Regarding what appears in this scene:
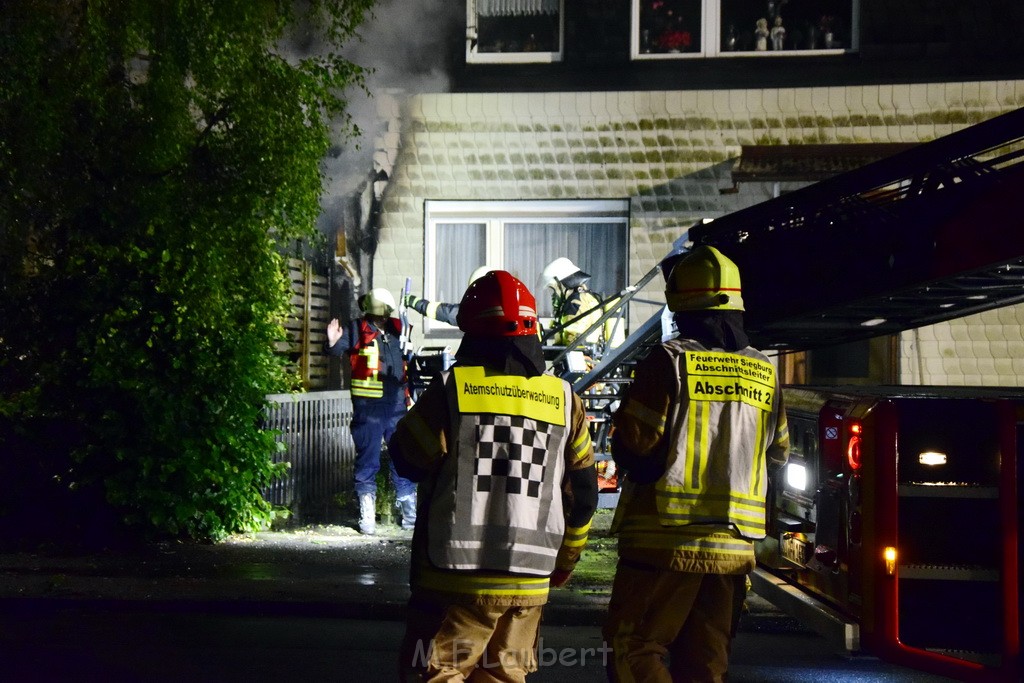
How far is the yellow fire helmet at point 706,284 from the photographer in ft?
14.4

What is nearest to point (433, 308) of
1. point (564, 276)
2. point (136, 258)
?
point (564, 276)

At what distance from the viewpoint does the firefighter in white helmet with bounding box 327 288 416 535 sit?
9836 millimetres

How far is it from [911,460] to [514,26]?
36.0 feet

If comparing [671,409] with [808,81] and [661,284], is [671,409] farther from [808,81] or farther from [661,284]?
[808,81]

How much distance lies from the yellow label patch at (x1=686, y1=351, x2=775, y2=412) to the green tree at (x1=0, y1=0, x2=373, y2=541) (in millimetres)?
5494

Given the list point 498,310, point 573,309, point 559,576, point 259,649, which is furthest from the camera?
point 573,309

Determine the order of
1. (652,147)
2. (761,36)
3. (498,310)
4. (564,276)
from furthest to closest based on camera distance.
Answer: (761,36)
(652,147)
(564,276)
(498,310)

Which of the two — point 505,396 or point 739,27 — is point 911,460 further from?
point 739,27

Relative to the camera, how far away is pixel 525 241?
14.7 metres

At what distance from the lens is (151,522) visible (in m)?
9.16

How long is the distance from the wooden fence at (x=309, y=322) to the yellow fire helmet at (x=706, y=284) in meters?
8.80

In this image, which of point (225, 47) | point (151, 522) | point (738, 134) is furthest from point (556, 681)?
point (738, 134)

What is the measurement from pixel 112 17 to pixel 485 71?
20.0 ft

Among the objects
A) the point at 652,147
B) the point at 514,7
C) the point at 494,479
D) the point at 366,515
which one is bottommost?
the point at 366,515
